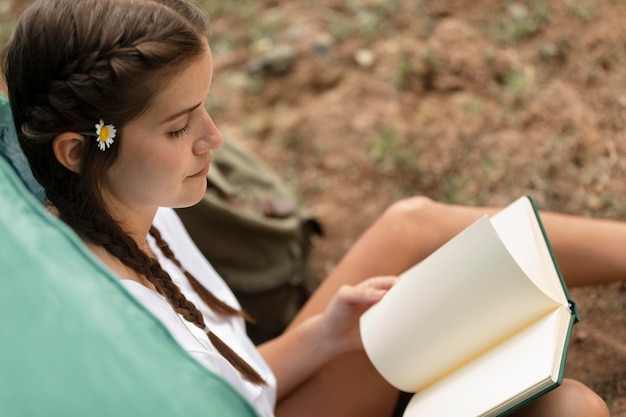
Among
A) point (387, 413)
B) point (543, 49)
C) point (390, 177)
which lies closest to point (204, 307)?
point (387, 413)

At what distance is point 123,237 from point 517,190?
1251 mm

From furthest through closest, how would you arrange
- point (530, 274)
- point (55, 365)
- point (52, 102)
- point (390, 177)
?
point (390, 177)
point (530, 274)
point (52, 102)
point (55, 365)

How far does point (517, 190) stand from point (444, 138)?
290mm

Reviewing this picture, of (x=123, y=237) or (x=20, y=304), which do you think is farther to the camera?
(x=123, y=237)

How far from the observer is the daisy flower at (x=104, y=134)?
105 cm

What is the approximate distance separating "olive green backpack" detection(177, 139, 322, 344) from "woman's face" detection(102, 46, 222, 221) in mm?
587

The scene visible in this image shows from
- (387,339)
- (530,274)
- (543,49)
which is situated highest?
(530,274)

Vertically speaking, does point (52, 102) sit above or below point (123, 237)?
above

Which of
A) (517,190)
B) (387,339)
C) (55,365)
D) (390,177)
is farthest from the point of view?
(390,177)

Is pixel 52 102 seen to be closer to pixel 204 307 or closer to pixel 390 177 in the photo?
pixel 204 307

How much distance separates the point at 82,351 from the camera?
750 millimetres

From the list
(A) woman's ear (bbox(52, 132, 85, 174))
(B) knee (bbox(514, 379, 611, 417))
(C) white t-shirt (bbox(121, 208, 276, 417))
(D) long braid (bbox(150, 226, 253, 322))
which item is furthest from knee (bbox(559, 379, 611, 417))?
(A) woman's ear (bbox(52, 132, 85, 174))

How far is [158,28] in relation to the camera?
3.47 ft

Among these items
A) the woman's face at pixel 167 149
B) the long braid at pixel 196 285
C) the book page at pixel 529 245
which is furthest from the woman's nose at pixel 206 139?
the book page at pixel 529 245
